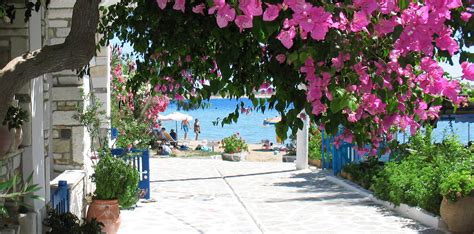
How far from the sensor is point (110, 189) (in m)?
8.18

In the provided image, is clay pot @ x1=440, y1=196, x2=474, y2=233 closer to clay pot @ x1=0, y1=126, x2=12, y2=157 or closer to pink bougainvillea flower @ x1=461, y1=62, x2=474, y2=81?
clay pot @ x1=0, y1=126, x2=12, y2=157

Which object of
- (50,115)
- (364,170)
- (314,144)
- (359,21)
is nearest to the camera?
(359,21)

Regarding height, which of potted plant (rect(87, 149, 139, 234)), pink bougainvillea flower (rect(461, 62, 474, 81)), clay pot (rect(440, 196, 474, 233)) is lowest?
clay pot (rect(440, 196, 474, 233))

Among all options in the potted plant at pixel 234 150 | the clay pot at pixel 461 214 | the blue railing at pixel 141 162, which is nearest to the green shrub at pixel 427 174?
the clay pot at pixel 461 214

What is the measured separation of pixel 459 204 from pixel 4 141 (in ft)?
19.2

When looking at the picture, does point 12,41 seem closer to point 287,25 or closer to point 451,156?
point 287,25

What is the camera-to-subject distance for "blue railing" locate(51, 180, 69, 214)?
247 inches

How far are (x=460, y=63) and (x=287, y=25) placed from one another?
0.81 metres

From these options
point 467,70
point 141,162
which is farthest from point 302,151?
point 467,70

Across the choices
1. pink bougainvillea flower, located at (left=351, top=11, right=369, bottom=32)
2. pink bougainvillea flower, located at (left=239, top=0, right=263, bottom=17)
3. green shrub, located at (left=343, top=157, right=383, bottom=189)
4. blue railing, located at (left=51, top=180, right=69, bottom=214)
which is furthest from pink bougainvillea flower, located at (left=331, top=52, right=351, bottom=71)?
green shrub, located at (left=343, top=157, right=383, bottom=189)

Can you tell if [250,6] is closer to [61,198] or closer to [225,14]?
[225,14]

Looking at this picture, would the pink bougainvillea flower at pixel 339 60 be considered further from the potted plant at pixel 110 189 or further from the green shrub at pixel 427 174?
the green shrub at pixel 427 174

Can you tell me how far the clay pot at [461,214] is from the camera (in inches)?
319

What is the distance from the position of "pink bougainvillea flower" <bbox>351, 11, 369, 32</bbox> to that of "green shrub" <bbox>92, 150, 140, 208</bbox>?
6.20 meters
